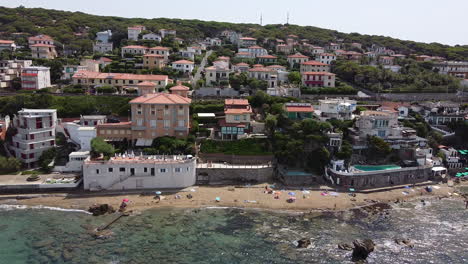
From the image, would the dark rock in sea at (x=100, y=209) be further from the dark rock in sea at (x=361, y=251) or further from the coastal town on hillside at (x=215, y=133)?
the dark rock in sea at (x=361, y=251)

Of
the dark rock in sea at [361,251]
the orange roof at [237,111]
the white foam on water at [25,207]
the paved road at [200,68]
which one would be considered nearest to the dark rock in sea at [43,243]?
the white foam on water at [25,207]

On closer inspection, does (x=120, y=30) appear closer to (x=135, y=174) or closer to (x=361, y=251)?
(x=135, y=174)

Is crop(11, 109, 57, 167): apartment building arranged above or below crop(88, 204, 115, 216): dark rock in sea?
above

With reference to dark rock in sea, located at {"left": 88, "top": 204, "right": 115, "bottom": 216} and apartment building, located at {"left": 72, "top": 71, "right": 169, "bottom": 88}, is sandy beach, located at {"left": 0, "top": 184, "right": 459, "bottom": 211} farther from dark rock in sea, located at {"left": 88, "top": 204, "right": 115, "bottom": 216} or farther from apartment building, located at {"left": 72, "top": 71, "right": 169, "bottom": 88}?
apartment building, located at {"left": 72, "top": 71, "right": 169, "bottom": 88}

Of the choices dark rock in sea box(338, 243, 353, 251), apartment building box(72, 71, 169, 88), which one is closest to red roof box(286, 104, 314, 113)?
apartment building box(72, 71, 169, 88)

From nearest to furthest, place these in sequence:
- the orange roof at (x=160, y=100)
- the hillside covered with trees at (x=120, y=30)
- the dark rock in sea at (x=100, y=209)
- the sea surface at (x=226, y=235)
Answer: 1. the sea surface at (x=226, y=235)
2. the dark rock in sea at (x=100, y=209)
3. the orange roof at (x=160, y=100)
4. the hillside covered with trees at (x=120, y=30)

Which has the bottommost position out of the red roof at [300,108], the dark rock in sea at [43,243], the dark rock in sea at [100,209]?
the dark rock in sea at [43,243]

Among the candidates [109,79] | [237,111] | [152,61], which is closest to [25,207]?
[237,111]
